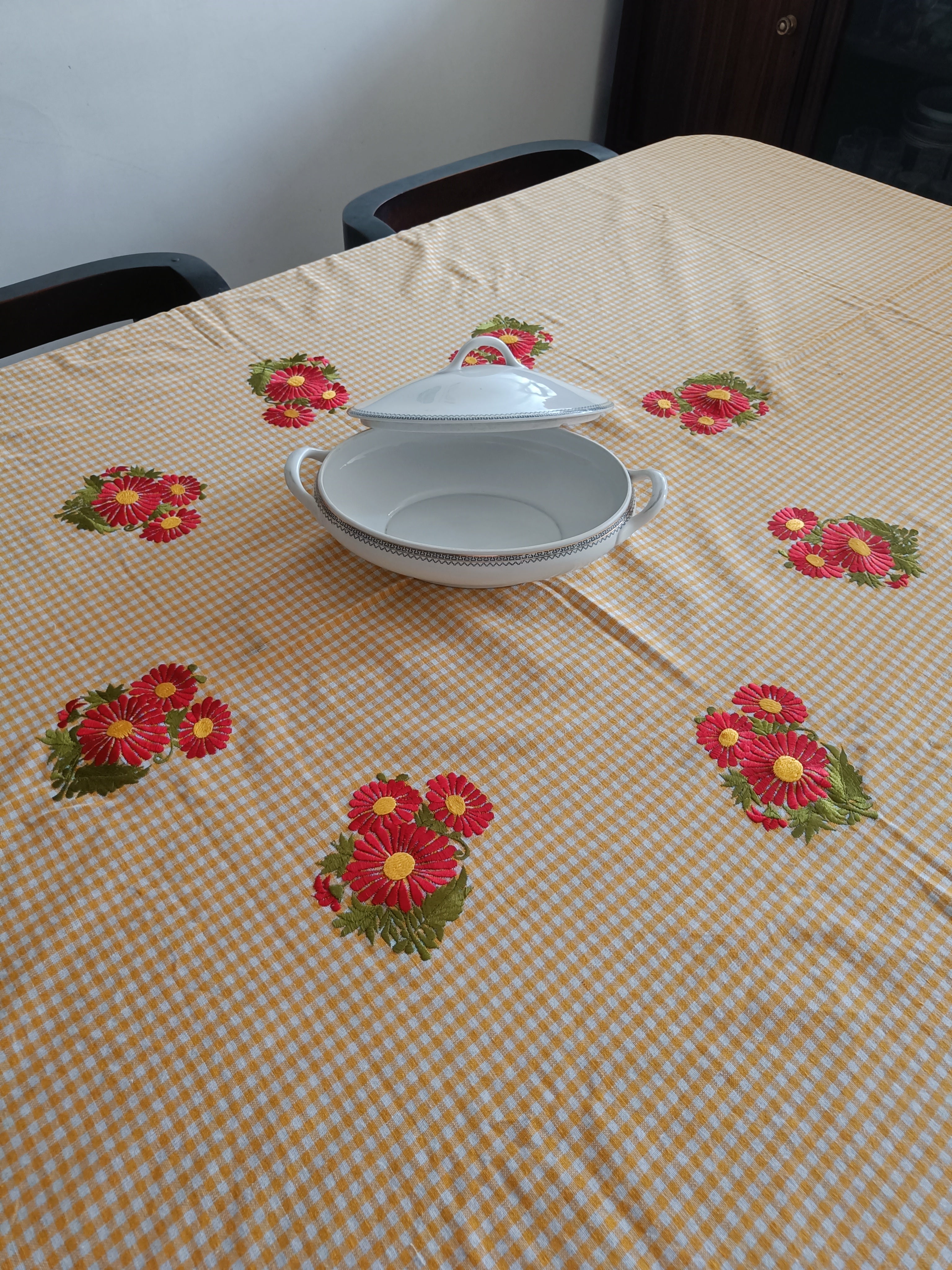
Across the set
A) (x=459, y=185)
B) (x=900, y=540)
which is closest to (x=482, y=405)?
(x=900, y=540)

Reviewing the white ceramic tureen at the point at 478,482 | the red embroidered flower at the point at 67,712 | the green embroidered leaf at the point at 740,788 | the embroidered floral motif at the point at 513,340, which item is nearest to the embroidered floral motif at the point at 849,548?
the white ceramic tureen at the point at 478,482

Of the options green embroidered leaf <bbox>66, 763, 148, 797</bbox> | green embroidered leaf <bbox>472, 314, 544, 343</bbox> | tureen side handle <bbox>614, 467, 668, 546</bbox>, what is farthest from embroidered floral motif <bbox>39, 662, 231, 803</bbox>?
green embroidered leaf <bbox>472, 314, 544, 343</bbox>

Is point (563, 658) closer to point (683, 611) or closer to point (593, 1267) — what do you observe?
point (683, 611)

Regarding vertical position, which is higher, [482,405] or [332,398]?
[482,405]

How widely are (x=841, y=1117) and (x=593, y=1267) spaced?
148 millimetres

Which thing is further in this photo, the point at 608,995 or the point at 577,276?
the point at 577,276

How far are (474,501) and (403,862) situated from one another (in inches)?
14.2

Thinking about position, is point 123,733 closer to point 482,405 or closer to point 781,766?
point 482,405

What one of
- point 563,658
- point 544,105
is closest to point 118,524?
point 563,658

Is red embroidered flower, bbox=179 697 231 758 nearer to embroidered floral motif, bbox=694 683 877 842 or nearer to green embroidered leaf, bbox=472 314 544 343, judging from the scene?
embroidered floral motif, bbox=694 683 877 842

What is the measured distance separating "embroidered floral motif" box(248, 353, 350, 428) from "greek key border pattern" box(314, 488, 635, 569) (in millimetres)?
286

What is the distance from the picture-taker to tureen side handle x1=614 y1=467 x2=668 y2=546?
29.3 inches

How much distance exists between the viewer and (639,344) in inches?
43.1

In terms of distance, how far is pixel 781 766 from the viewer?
641 mm
